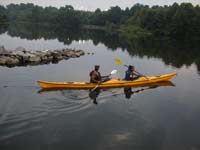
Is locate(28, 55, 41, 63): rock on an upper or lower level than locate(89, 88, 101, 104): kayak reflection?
upper

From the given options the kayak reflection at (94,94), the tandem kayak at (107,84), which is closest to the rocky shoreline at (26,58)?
the tandem kayak at (107,84)

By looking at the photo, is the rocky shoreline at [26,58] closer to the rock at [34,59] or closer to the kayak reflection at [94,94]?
the rock at [34,59]

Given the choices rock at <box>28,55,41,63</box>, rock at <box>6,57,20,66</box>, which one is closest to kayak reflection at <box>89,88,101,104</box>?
rock at <box>6,57,20,66</box>

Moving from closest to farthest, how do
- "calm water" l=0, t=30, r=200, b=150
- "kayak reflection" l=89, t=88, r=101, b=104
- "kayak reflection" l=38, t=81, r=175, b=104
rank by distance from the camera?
"calm water" l=0, t=30, r=200, b=150 < "kayak reflection" l=89, t=88, r=101, b=104 < "kayak reflection" l=38, t=81, r=175, b=104

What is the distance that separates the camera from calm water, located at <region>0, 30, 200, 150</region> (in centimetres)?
1055

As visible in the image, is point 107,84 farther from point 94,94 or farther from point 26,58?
point 26,58

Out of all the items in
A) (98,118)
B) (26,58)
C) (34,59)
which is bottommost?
(98,118)

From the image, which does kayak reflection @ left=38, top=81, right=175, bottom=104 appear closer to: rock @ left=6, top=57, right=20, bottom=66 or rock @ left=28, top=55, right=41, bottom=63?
rock @ left=6, top=57, right=20, bottom=66

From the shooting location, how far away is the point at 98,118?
515 inches

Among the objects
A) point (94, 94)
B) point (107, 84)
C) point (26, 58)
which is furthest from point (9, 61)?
point (94, 94)

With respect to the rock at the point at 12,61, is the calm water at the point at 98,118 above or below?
below

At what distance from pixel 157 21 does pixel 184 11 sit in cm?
789

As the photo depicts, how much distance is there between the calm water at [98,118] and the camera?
10547 millimetres

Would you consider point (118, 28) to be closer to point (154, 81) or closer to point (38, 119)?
point (154, 81)
